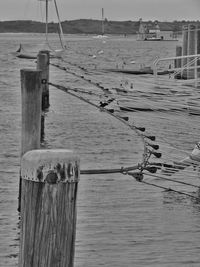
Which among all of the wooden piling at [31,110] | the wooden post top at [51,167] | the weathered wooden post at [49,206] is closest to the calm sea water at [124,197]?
the wooden piling at [31,110]

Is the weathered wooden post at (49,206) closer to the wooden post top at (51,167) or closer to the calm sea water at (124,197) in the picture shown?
the wooden post top at (51,167)

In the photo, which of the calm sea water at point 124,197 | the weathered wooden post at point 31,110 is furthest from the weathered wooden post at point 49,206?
the weathered wooden post at point 31,110

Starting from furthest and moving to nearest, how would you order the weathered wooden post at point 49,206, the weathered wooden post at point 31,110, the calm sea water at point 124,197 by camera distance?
the weathered wooden post at point 31,110 → the calm sea water at point 124,197 → the weathered wooden post at point 49,206

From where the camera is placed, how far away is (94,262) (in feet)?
32.9

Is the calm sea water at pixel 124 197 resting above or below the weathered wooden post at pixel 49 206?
below

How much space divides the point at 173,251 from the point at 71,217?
214 inches

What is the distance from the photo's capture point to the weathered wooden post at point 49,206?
5148mm

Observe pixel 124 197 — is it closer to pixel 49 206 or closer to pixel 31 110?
pixel 31 110

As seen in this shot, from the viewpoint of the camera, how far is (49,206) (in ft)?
16.9

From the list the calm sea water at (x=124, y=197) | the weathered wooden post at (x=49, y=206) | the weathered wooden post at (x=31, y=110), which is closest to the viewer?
the weathered wooden post at (x=49, y=206)

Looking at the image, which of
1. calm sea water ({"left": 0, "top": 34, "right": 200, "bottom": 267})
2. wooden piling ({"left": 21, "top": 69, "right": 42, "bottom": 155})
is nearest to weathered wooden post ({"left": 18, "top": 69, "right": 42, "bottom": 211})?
wooden piling ({"left": 21, "top": 69, "right": 42, "bottom": 155})

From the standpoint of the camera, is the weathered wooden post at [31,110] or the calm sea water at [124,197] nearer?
the calm sea water at [124,197]

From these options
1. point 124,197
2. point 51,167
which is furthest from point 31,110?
point 51,167

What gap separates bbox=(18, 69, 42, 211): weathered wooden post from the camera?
1175 cm
